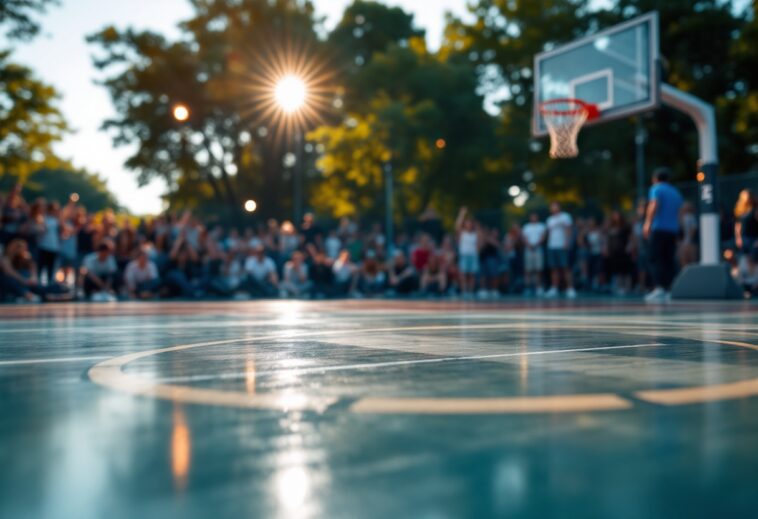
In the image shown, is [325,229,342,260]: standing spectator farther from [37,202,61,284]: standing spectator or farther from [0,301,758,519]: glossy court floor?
[0,301,758,519]: glossy court floor

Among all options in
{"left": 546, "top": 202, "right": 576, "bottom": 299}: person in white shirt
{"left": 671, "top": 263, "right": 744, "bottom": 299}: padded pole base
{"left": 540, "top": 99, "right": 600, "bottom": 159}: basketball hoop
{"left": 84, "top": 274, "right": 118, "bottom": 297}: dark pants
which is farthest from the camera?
{"left": 546, "top": 202, "right": 576, "bottom": 299}: person in white shirt

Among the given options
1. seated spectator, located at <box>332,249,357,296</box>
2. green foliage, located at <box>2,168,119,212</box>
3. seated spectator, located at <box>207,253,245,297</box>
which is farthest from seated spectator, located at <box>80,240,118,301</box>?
green foliage, located at <box>2,168,119,212</box>

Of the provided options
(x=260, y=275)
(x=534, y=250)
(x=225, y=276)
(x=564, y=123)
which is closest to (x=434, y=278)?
(x=534, y=250)

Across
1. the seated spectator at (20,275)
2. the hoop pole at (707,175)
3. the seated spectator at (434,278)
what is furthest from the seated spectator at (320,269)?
the hoop pole at (707,175)

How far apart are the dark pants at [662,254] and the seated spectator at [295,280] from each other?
798cm

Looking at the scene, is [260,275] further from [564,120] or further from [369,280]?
[564,120]

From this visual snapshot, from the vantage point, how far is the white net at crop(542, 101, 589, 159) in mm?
13859

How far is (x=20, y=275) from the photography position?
14359mm

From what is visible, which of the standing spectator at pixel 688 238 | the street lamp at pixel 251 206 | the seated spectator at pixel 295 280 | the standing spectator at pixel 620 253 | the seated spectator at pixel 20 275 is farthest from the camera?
the street lamp at pixel 251 206

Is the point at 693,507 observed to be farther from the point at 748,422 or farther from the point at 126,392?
the point at 126,392

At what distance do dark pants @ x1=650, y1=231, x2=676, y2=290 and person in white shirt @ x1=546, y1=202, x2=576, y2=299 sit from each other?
3.33m

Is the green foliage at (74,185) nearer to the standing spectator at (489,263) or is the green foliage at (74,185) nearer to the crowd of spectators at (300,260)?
the crowd of spectators at (300,260)

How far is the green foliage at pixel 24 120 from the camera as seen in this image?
102 feet

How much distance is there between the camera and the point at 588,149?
3312cm
